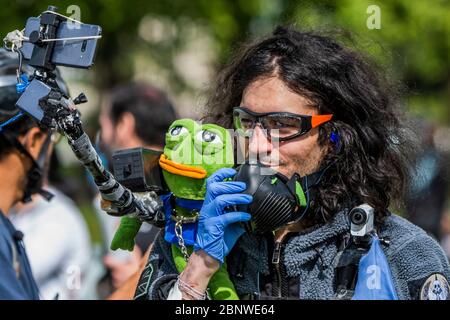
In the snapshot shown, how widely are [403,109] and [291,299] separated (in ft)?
2.94

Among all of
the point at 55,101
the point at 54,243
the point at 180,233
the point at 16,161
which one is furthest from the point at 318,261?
the point at 54,243

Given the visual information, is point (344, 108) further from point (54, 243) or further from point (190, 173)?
point (54, 243)

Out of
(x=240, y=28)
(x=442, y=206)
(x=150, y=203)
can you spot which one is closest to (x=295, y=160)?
(x=150, y=203)

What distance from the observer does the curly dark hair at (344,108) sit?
2688 mm

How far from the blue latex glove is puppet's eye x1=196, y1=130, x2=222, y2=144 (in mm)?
102

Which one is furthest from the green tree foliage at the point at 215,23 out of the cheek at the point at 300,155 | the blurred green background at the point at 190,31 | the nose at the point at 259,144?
the nose at the point at 259,144

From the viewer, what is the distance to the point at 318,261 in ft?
8.55

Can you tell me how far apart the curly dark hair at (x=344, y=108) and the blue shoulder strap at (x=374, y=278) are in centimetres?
21

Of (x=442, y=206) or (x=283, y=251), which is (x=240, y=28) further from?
(x=283, y=251)

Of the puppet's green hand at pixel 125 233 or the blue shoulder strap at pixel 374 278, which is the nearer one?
the blue shoulder strap at pixel 374 278

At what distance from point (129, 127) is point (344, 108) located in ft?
7.90

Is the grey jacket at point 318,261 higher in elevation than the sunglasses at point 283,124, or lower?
lower

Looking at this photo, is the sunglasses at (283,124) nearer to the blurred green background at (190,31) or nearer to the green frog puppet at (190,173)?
the green frog puppet at (190,173)

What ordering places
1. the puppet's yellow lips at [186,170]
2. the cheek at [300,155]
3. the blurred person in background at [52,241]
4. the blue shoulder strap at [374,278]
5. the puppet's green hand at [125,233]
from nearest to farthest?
the blue shoulder strap at [374,278] < the puppet's yellow lips at [186,170] < the cheek at [300,155] < the puppet's green hand at [125,233] < the blurred person in background at [52,241]
